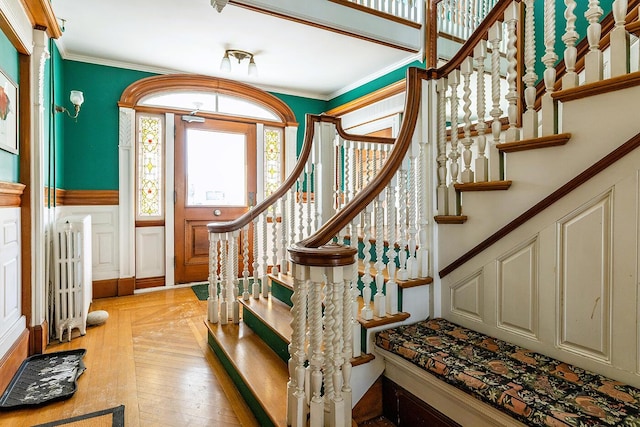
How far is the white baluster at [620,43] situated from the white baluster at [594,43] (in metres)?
0.05

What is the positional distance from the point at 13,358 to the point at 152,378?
870 mm

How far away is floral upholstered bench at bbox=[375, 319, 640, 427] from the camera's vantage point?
1074 millimetres

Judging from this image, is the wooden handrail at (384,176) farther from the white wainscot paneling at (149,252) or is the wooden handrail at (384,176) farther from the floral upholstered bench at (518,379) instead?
the white wainscot paneling at (149,252)

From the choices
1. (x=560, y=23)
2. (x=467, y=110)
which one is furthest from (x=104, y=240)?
(x=560, y=23)

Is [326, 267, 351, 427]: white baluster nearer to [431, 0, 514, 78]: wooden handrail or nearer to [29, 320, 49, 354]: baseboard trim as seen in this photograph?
[431, 0, 514, 78]: wooden handrail

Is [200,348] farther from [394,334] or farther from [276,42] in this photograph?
[276,42]

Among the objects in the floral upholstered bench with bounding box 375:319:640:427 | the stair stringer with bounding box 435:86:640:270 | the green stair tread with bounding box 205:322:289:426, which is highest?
the stair stringer with bounding box 435:86:640:270

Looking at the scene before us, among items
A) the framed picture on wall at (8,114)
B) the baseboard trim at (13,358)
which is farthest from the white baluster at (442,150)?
the baseboard trim at (13,358)

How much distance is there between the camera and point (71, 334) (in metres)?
2.95

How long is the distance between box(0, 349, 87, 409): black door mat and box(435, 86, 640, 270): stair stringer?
2.35 metres

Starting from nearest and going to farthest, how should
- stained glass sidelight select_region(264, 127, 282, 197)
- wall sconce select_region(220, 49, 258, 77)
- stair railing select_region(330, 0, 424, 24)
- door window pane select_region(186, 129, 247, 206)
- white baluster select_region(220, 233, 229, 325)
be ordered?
white baluster select_region(220, 233, 229, 325), stair railing select_region(330, 0, 424, 24), wall sconce select_region(220, 49, 258, 77), door window pane select_region(186, 129, 247, 206), stained glass sidelight select_region(264, 127, 282, 197)

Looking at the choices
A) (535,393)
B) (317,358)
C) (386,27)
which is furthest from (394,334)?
(386,27)

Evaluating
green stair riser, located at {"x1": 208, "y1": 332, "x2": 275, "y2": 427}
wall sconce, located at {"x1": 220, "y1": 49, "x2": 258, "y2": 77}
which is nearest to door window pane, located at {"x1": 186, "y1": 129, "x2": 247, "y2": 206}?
wall sconce, located at {"x1": 220, "y1": 49, "x2": 258, "y2": 77}

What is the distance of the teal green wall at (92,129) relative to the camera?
3965mm
